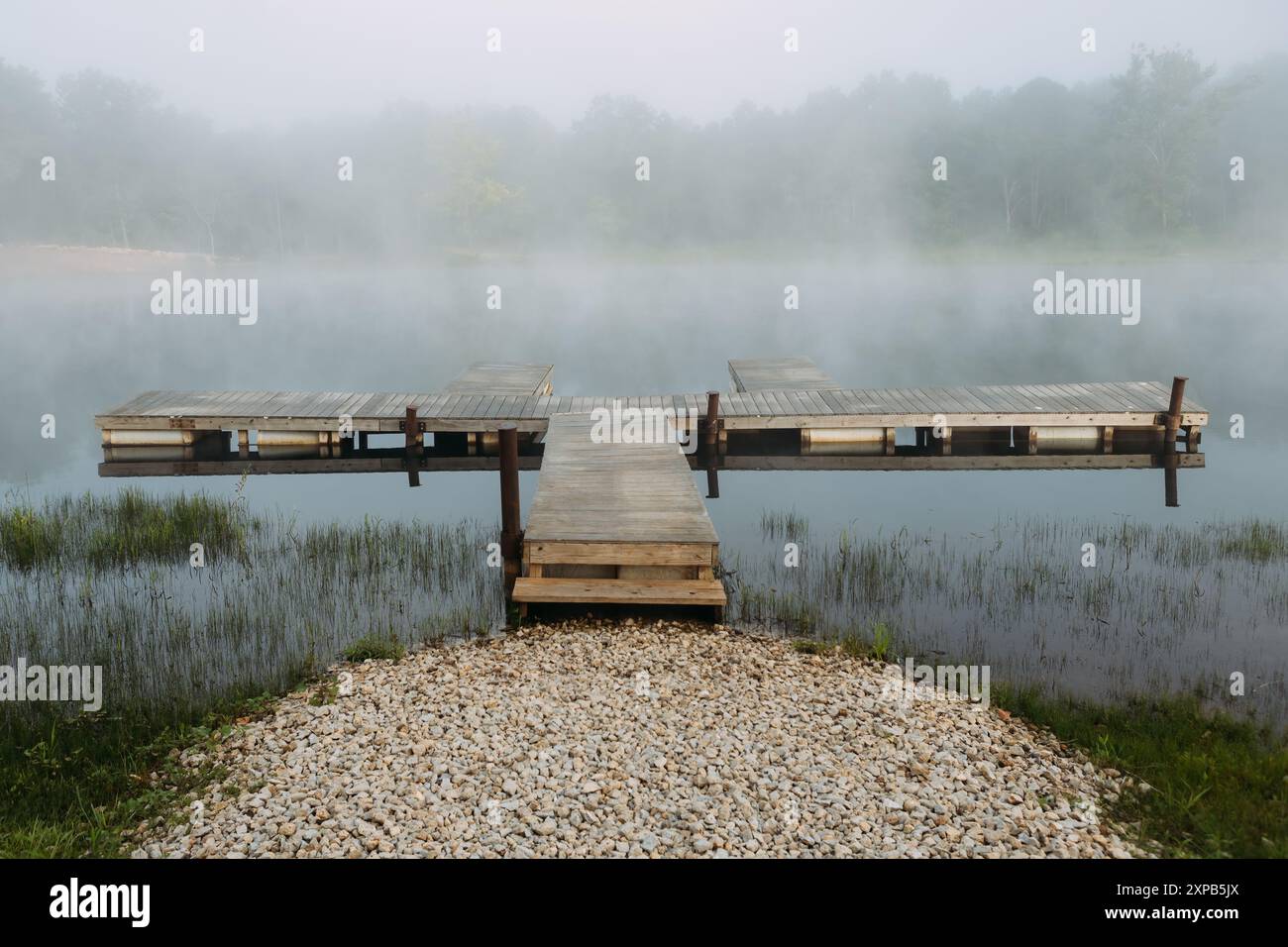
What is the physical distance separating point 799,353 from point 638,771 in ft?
92.5

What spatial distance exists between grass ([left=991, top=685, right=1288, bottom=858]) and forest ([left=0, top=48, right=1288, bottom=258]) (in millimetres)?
70721

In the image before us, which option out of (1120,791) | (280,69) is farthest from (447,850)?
(280,69)

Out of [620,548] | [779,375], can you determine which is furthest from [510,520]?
[779,375]

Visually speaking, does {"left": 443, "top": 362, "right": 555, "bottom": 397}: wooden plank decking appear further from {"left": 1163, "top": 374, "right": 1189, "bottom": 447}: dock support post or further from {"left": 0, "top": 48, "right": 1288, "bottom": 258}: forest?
{"left": 0, "top": 48, "right": 1288, "bottom": 258}: forest

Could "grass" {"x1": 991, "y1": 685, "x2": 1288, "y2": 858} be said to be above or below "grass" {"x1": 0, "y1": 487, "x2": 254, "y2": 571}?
below

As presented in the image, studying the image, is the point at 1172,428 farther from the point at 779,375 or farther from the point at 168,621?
the point at 168,621

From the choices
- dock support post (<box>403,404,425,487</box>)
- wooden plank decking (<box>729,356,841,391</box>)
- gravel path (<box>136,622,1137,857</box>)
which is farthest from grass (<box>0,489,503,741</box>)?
wooden plank decking (<box>729,356,841,391</box>)

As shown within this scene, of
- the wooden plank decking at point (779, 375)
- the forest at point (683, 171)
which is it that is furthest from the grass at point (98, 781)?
the forest at point (683, 171)

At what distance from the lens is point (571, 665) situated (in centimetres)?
873

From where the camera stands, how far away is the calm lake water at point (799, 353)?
11047 millimetres

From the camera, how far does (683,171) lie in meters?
90.9

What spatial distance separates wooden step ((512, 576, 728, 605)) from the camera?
32.6 ft
